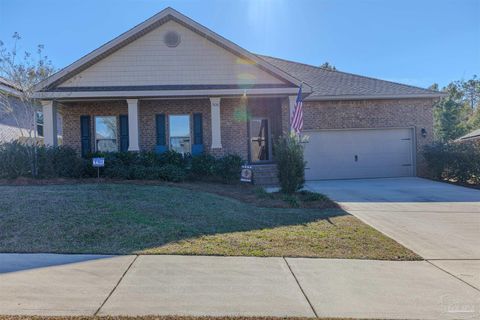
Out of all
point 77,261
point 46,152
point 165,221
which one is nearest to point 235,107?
point 46,152

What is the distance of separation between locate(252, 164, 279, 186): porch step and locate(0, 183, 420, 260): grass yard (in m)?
4.68

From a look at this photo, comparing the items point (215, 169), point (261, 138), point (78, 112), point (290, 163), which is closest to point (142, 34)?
point (78, 112)

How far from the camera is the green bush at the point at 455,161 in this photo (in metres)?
14.5

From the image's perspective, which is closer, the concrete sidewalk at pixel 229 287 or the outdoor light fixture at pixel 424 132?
the concrete sidewalk at pixel 229 287

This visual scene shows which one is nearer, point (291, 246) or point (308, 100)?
point (291, 246)

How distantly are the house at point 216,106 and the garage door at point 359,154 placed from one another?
0.15 feet

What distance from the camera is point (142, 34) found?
46.4 feet

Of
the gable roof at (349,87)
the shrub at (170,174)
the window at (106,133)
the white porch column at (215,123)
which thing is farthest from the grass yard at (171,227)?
the gable roof at (349,87)

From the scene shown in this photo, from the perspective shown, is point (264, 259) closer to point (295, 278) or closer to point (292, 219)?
point (295, 278)

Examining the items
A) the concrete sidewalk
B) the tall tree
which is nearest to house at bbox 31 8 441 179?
the concrete sidewalk

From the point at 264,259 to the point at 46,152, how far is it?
9.31 m

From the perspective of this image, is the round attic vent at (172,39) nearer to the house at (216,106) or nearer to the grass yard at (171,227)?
the house at (216,106)

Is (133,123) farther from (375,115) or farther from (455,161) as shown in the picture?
(455,161)

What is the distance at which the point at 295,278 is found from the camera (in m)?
4.70
